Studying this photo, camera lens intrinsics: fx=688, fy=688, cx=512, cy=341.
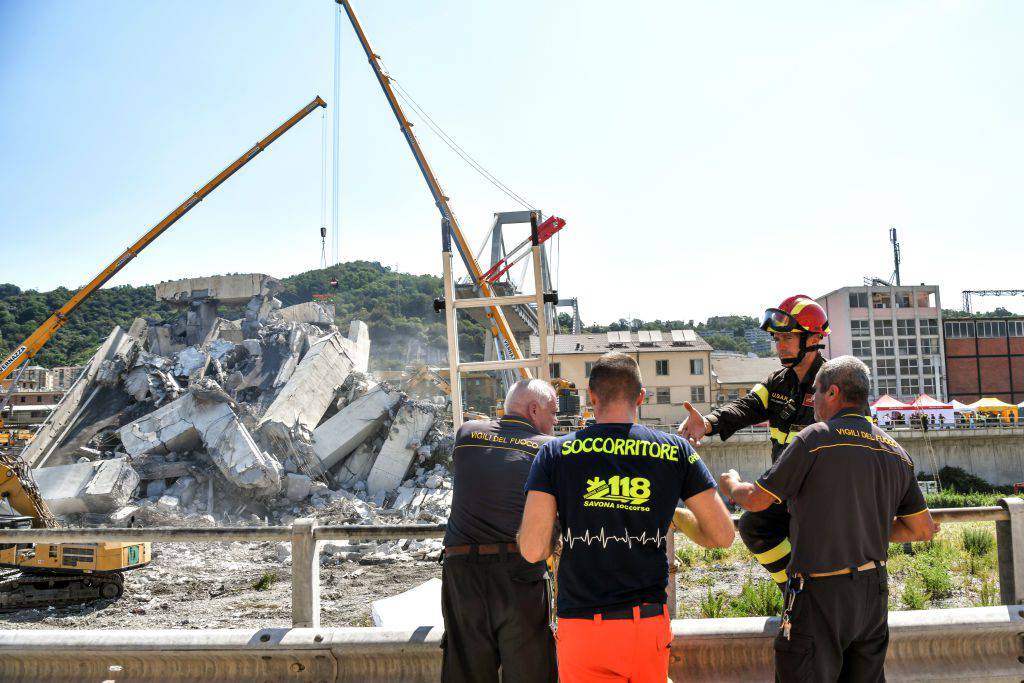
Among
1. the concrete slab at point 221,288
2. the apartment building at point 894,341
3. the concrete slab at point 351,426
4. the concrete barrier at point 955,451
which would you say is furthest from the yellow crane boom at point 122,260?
the apartment building at point 894,341

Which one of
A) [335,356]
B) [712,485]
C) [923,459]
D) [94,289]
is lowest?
[923,459]

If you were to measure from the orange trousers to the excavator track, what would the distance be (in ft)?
51.1

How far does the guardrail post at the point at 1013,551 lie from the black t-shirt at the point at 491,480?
8.77 ft

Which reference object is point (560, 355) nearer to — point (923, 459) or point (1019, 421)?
point (923, 459)

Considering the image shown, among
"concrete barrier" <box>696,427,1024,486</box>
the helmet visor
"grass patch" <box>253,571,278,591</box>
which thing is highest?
the helmet visor

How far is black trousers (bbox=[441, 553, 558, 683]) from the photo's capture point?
10.3 ft

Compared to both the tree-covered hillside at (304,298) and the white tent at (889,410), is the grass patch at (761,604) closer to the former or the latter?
the white tent at (889,410)

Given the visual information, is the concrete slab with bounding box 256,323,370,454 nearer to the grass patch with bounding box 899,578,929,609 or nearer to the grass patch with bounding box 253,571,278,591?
the grass patch with bounding box 253,571,278,591

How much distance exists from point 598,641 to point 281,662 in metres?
2.06

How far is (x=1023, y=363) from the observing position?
52.1 m

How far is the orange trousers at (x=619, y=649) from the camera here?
Answer: 248cm

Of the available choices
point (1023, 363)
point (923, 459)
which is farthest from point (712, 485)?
point (1023, 363)

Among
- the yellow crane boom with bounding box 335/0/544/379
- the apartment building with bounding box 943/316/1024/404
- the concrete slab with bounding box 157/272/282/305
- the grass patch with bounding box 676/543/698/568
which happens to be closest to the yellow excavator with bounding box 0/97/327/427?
the concrete slab with bounding box 157/272/282/305

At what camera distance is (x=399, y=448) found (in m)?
24.5
